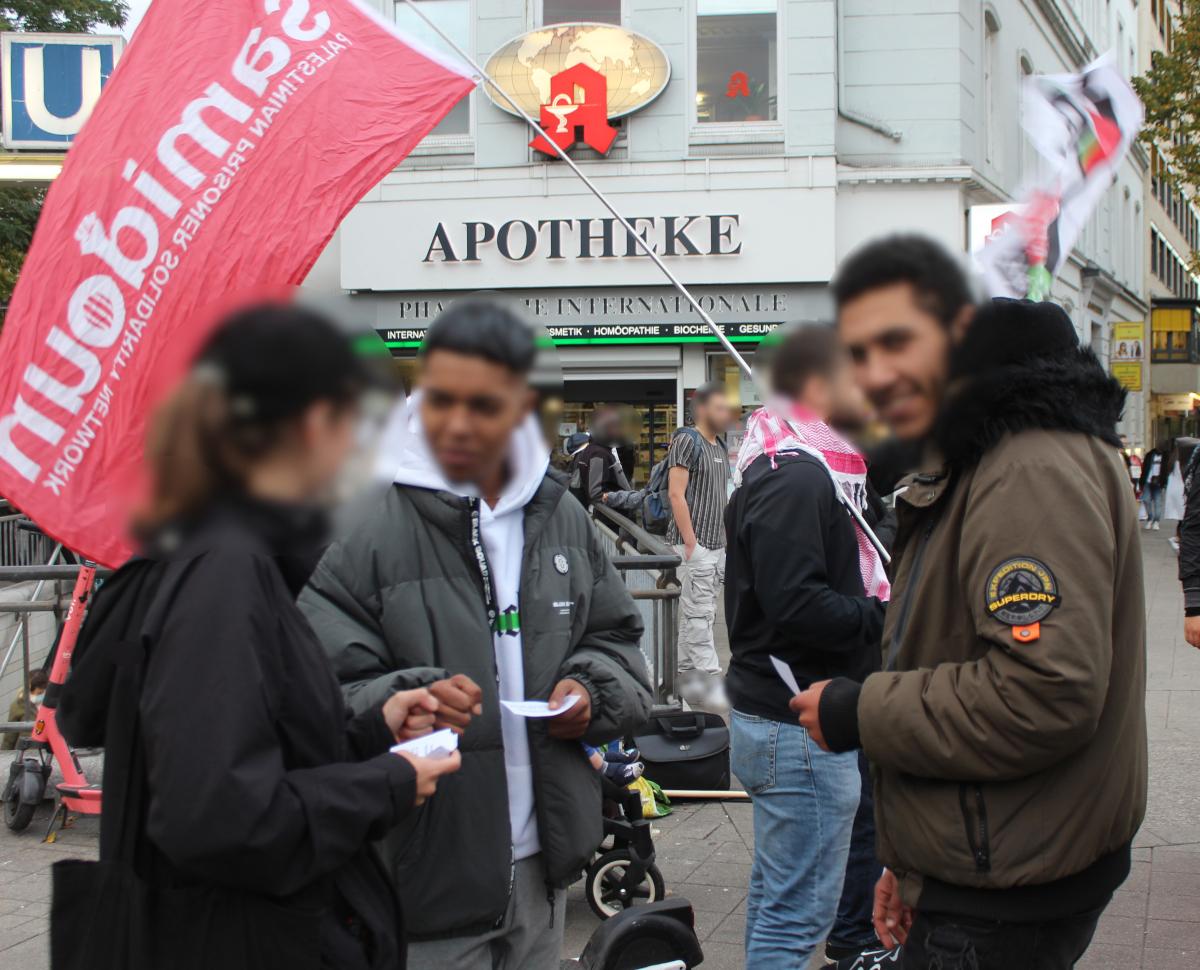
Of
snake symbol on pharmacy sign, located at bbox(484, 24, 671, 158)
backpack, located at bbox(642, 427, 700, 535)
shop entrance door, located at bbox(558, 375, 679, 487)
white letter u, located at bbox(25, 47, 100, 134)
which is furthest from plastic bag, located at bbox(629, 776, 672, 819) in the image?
snake symbol on pharmacy sign, located at bbox(484, 24, 671, 158)

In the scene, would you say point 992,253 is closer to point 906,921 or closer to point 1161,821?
point 906,921

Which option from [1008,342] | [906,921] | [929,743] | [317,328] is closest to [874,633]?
[906,921]

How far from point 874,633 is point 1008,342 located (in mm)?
1701

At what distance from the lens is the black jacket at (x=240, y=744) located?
5.33ft

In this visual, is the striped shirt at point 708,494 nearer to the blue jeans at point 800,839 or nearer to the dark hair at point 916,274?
the blue jeans at point 800,839

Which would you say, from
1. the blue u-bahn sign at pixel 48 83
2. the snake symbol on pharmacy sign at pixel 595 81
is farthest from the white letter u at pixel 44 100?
the snake symbol on pharmacy sign at pixel 595 81

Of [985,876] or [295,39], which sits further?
[985,876]

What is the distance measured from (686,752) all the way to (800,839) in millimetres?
2545

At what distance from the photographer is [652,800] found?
541cm

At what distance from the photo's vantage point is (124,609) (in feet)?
5.84

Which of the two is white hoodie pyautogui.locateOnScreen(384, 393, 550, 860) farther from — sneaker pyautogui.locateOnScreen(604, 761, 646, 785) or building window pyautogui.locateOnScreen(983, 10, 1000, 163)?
sneaker pyautogui.locateOnScreen(604, 761, 646, 785)

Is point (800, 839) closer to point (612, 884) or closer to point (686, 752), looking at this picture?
point (612, 884)

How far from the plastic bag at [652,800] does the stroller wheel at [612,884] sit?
1.68 feet

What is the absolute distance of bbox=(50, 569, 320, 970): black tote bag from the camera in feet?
5.65
